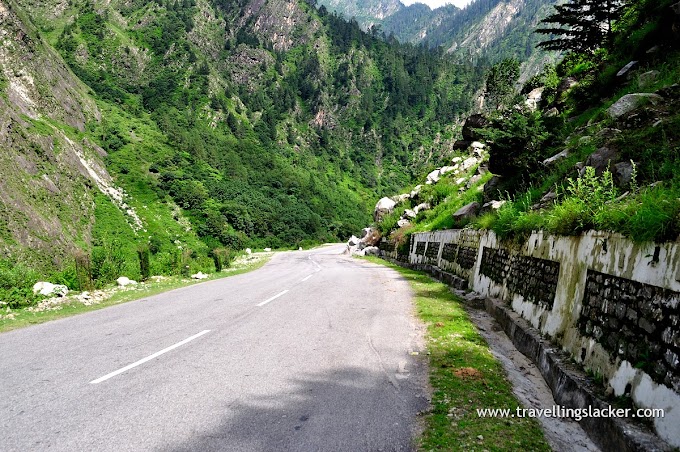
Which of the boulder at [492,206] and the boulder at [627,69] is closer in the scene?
the boulder at [627,69]

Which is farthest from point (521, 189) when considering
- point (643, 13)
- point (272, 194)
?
point (272, 194)

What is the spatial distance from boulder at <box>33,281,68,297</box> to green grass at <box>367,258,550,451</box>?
1218 cm

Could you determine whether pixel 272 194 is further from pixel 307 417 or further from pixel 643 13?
pixel 307 417

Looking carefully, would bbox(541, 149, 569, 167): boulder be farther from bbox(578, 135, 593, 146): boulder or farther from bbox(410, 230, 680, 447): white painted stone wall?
bbox(410, 230, 680, 447): white painted stone wall

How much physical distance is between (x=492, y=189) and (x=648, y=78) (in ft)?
21.8

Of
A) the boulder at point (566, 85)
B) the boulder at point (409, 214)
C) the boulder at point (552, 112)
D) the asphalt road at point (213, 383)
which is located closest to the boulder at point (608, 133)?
the boulder at point (552, 112)

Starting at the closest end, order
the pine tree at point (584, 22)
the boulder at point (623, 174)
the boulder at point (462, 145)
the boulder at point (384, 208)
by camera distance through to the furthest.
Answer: the boulder at point (623, 174) → the pine tree at point (584, 22) → the boulder at point (462, 145) → the boulder at point (384, 208)

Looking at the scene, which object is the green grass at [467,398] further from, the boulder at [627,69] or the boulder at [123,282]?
the boulder at [123,282]

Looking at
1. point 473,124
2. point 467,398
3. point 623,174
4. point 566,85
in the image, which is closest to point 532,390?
point 467,398

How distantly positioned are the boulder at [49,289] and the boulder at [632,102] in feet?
57.8

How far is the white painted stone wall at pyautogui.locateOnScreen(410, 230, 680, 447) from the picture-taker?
3459mm

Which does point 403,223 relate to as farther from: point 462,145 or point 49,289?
point 49,289

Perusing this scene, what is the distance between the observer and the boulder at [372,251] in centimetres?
4036

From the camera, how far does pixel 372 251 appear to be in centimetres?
4147
